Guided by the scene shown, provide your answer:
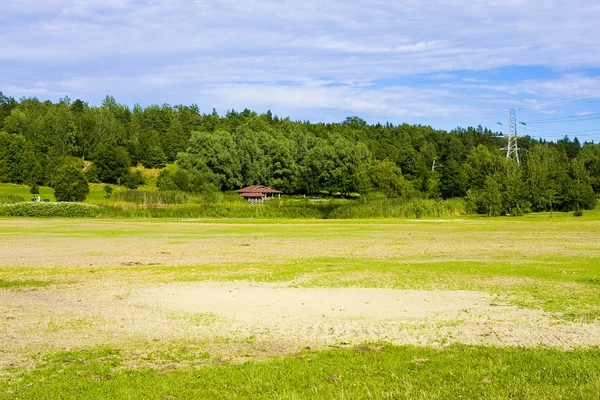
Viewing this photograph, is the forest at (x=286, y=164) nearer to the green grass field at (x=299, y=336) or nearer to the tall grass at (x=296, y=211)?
the tall grass at (x=296, y=211)

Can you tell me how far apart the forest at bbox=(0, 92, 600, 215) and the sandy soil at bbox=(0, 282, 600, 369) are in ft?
191

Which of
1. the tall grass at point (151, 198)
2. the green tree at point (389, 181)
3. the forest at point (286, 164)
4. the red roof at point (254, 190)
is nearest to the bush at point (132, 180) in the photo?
the forest at point (286, 164)

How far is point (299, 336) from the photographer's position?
441 inches

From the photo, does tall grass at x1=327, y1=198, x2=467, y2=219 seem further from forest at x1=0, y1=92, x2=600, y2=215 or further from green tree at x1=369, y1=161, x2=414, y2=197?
green tree at x1=369, y1=161, x2=414, y2=197

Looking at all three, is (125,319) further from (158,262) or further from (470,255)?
(470,255)

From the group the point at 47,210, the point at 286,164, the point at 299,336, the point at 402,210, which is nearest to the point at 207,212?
the point at 47,210

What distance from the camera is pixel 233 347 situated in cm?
1052

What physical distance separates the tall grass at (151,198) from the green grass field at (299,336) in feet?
173

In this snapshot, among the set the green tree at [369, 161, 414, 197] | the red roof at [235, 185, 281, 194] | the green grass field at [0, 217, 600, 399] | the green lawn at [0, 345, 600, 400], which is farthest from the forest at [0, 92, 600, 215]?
the green lawn at [0, 345, 600, 400]

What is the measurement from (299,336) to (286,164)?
419 ft

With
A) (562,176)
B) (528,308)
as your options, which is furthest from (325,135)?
(528,308)

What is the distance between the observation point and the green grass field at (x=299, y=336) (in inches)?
324

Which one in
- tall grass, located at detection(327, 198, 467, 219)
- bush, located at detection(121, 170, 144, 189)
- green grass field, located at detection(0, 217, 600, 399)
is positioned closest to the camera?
green grass field, located at detection(0, 217, 600, 399)

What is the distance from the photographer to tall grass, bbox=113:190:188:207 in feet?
248
